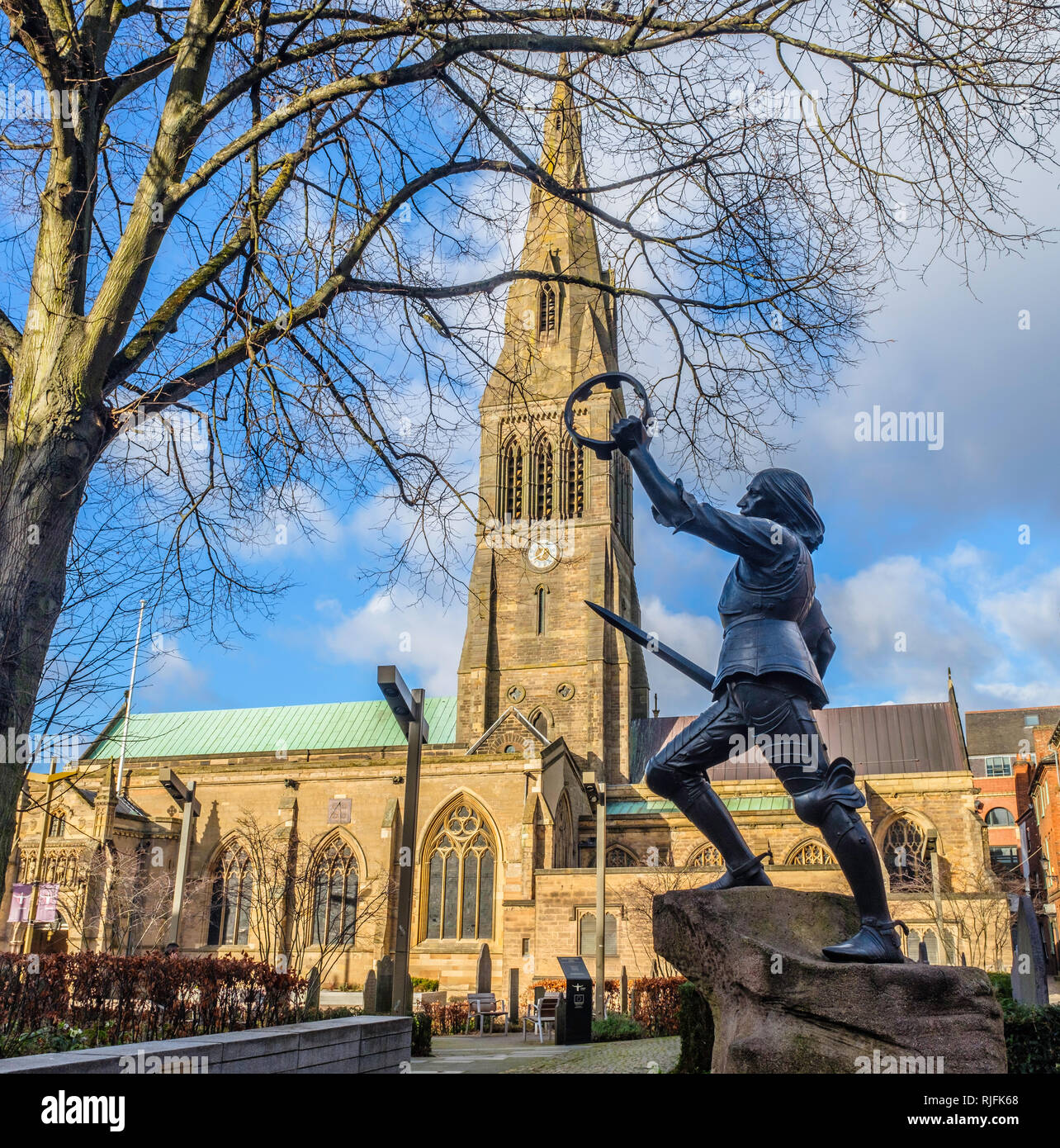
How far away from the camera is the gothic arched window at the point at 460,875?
105 feet

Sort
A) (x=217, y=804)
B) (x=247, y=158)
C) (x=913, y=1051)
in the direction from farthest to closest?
(x=217, y=804), (x=247, y=158), (x=913, y=1051)

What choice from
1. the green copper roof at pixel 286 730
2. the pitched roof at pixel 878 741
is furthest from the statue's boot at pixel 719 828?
the green copper roof at pixel 286 730

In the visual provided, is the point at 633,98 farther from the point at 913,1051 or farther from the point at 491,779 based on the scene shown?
the point at 491,779

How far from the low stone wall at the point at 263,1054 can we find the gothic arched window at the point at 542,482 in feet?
129

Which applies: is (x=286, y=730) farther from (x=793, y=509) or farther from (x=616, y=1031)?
(x=793, y=509)

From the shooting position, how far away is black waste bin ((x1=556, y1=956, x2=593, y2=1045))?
51.8 ft

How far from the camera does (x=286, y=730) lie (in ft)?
160

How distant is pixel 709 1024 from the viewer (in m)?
8.82

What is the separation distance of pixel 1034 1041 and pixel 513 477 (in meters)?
41.8

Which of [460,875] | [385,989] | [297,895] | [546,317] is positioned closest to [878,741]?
[460,875]

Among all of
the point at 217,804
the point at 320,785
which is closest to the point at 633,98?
the point at 320,785

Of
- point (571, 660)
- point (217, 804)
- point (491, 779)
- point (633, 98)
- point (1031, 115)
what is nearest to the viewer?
point (1031, 115)

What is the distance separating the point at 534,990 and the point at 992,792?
47387mm

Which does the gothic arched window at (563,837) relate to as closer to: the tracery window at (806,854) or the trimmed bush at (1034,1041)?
the tracery window at (806,854)
